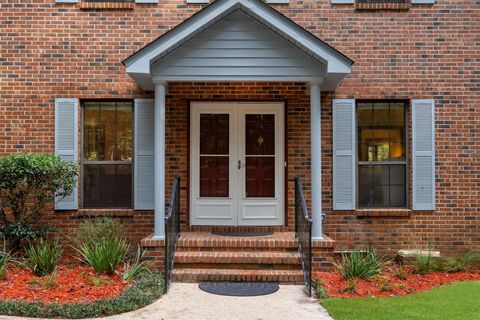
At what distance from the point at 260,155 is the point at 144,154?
207 centimetres

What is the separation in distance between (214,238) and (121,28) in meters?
4.08

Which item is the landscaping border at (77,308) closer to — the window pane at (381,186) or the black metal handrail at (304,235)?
the black metal handrail at (304,235)

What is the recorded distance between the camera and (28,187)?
7.43m

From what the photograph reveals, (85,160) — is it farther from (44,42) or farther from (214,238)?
(214,238)

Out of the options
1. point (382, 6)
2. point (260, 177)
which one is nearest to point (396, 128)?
point (382, 6)

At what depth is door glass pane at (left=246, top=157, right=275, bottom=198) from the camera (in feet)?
27.9

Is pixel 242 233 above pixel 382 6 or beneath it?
beneath

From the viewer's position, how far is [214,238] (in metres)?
7.46

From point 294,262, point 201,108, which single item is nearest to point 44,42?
point 201,108

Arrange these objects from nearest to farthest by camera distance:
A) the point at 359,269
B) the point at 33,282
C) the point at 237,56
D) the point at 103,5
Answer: the point at 33,282, the point at 359,269, the point at 237,56, the point at 103,5

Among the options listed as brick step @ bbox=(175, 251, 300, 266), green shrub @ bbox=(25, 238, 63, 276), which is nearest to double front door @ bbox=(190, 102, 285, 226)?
brick step @ bbox=(175, 251, 300, 266)

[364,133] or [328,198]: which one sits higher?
[364,133]

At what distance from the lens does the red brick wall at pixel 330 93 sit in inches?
327

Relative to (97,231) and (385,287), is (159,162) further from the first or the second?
(385,287)
